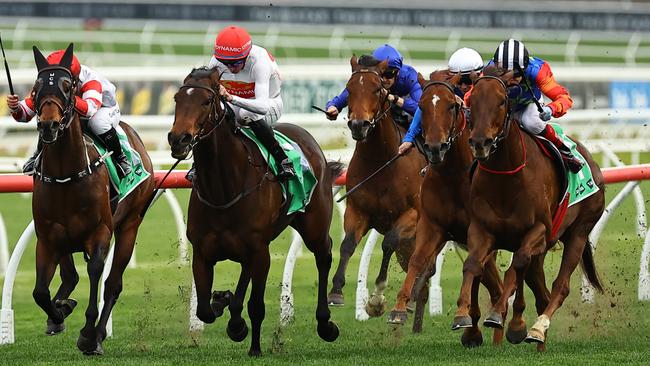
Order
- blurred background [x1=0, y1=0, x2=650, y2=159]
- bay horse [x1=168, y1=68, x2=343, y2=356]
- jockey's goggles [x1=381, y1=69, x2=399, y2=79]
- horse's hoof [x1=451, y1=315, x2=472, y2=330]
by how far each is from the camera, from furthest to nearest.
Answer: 1. blurred background [x1=0, y1=0, x2=650, y2=159]
2. jockey's goggles [x1=381, y1=69, x2=399, y2=79]
3. bay horse [x1=168, y1=68, x2=343, y2=356]
4. horse's hoof [x1=451, y1=315, x2=472, y2=330]

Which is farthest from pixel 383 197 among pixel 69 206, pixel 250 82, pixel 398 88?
pixel 69 206

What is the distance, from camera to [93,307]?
7.11 meters

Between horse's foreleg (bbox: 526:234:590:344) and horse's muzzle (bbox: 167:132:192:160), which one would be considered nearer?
horse's muzzle (bbox: 167:132:192:160)

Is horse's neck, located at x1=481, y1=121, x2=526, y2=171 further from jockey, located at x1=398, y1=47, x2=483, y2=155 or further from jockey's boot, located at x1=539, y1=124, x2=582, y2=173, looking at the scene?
jockey, located at x1=398, y1=47, x2=483, y2=155

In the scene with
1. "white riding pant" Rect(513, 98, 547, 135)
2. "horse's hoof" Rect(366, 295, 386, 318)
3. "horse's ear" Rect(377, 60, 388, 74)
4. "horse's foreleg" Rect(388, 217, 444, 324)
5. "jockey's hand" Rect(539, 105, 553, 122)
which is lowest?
"horse's hoof" Rect(366, 295, 386, 318)

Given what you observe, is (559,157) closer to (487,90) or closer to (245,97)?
(487,90)

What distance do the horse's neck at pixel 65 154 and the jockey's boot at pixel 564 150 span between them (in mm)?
2403

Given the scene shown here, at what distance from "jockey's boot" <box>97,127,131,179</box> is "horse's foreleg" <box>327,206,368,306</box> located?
131cm

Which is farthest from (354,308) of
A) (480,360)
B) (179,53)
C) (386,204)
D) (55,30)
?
(55,30)

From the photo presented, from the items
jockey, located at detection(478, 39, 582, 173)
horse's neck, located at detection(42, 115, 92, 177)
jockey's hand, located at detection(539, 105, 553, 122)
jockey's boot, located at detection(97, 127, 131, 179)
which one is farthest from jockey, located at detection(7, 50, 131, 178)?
jockey's hand, located at detection(539, 105, 553, 122)

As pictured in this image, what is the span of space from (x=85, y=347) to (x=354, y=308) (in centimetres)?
305

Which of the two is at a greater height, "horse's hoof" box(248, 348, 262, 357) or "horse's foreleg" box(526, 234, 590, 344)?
"horse's foreleg" box(526, 234, 590, 344)

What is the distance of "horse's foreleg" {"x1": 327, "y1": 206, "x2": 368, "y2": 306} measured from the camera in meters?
7.86

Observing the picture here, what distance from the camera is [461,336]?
7.92 meters
